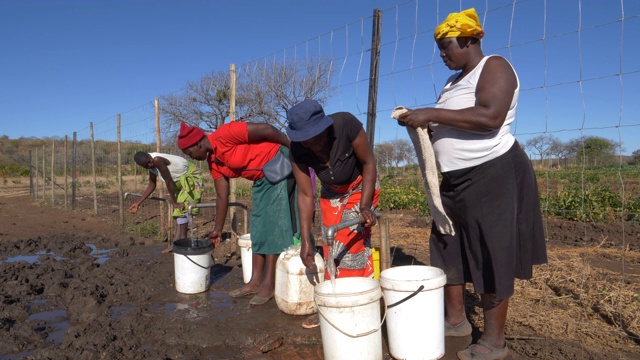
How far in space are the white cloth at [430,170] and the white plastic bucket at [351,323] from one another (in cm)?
53

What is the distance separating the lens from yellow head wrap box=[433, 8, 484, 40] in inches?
94.1

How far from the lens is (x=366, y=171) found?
2.98m

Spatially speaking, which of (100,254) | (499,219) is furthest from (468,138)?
(100,254)

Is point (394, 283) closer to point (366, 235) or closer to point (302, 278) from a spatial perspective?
point (366, 235)

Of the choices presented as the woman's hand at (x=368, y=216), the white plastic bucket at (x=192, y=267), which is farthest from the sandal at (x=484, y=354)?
the white plastic bucket at (x=192, y=267)

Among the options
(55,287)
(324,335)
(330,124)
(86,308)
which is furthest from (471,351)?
(55,287)

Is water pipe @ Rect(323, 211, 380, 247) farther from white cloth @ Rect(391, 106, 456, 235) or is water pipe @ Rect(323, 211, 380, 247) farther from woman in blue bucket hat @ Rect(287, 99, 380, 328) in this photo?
white cloth @ Rect(391, 106, 456, 235)

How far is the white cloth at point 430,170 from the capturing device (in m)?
2.56

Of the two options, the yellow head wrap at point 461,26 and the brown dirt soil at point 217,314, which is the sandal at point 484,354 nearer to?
the brown dirt soil at point 217,314

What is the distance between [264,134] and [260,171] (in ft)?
1.03

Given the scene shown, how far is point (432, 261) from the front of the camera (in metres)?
2.88

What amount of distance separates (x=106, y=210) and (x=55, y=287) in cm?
884

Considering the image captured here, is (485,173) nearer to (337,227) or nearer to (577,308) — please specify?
(337,227)

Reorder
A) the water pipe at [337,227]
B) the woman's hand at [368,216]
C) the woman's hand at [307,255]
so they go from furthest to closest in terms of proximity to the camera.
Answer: the woman's hand at [307,255] → the woman's hand at [368,216] → the water pipe at [337,227]
